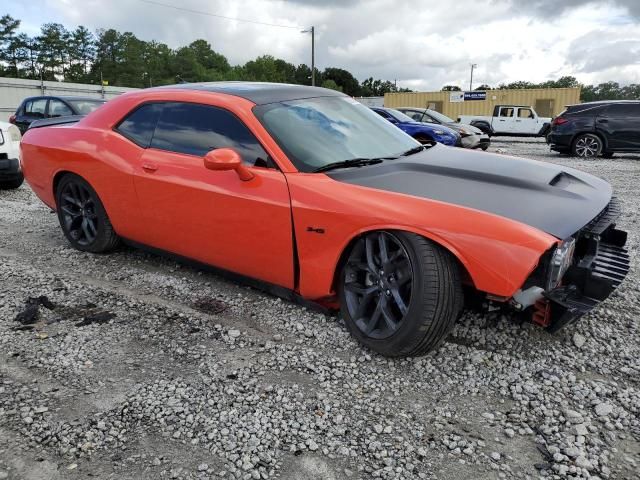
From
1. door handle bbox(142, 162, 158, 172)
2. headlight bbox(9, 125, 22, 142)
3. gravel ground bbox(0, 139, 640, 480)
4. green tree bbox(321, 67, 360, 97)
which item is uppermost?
green tree bbox(321, 67, 360, 97)

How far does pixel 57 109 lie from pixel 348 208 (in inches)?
432

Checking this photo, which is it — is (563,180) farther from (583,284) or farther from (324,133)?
(324,133)

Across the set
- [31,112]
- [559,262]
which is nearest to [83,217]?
[559,262]

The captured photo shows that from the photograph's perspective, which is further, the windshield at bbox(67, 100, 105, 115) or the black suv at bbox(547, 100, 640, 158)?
the black suv at bbox(547, 100, 640, 158)

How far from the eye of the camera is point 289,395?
234 centimetres

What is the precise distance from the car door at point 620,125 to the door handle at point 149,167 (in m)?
12.3

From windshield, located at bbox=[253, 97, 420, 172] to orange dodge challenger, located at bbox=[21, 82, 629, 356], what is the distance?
1cm

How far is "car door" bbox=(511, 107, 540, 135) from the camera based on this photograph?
24.6 m

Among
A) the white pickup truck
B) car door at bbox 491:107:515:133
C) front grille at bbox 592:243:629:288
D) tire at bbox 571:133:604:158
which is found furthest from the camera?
car door at bbox 491:107:515:133

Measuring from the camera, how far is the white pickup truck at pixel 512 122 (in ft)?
80.6

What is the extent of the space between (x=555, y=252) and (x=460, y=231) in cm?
43

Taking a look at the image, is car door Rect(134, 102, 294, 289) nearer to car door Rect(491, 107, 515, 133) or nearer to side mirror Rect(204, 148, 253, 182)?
side mirror Rect(204, 148, 253, 182)

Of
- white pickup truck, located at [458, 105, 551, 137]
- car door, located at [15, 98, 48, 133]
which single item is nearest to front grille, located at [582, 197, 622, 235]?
car door, located at [15, 98, 48, 133]

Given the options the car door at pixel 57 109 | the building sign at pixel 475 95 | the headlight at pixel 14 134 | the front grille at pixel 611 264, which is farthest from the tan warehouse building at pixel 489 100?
the front grille at pixel 611 264
